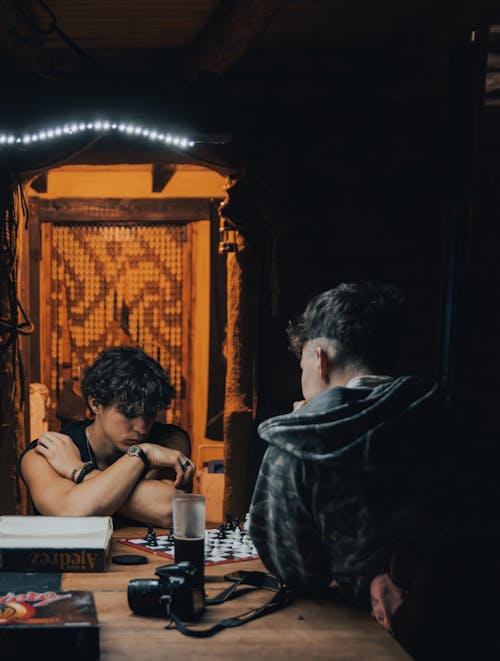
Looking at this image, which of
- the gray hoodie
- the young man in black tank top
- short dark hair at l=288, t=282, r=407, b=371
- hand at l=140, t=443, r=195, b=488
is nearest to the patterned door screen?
the young man in black tank top

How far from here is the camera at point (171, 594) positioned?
191 cm

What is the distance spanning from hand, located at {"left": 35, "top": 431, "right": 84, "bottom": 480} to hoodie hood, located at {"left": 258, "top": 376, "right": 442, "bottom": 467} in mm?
1204

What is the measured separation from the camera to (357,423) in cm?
210

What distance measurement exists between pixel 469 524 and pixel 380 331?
0.74 m

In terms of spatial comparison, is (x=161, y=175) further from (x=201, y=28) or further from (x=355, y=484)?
(x=355, y=484)

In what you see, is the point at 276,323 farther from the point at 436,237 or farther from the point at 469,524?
the point at 469,524

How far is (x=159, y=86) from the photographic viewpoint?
4016 mm

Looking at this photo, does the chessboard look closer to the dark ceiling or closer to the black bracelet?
the black bracelet

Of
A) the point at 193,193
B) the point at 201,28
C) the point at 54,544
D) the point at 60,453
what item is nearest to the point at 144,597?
the point at 54,544

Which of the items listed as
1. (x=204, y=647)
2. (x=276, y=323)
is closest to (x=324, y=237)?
(x=276, y=323)

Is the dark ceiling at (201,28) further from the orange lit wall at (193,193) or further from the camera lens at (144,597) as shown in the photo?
the camera lens at (144,597)

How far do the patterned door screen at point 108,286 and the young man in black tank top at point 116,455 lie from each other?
394cm

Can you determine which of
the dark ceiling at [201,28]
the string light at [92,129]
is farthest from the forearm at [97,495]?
the dark ceiling at [201,28]

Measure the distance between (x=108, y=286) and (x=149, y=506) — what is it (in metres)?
4.88
